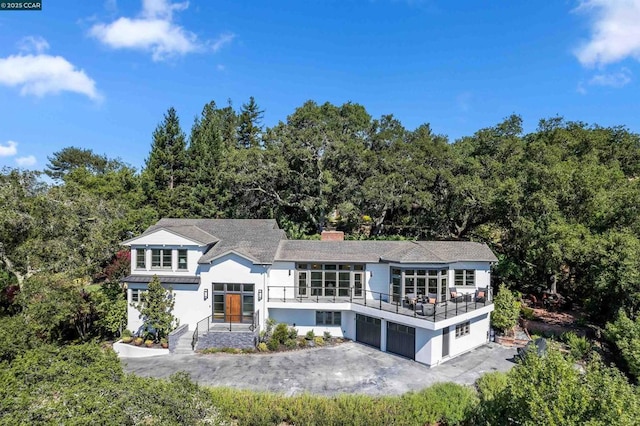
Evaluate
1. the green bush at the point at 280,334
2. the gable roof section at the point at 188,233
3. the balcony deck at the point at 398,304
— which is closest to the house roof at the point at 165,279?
the gable roof section at the point at 188,233

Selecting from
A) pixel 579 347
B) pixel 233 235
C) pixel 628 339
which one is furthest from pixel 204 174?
pixel 628 339

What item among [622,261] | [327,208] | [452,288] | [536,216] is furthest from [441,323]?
[327,208]

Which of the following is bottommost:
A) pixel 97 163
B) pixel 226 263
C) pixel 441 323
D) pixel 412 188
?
pixel 441 323

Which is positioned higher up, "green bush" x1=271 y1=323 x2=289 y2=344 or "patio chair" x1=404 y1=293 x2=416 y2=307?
"patio chair" x1=404 y1=293 x2=416 y2=307

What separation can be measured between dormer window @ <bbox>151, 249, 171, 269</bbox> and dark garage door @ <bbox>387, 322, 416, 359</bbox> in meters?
13.2

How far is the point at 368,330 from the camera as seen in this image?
20641 mm

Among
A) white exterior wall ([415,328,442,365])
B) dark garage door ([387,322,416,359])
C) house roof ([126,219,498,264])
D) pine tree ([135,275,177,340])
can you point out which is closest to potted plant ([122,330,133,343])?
pine tree ([135,275,177,340])

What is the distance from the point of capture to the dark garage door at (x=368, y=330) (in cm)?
2025

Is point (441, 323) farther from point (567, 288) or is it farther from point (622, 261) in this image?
point (567, 288)

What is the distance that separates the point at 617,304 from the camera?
19359 millimetres

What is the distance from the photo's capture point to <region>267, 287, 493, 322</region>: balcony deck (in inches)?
734

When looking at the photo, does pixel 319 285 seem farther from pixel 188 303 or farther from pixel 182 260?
pixel 182 260

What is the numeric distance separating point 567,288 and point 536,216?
836 centimetres

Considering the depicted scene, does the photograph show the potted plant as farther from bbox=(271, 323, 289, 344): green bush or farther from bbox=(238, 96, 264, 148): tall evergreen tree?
bbox=(238, 96, 264, 148): tall evergreen tree
